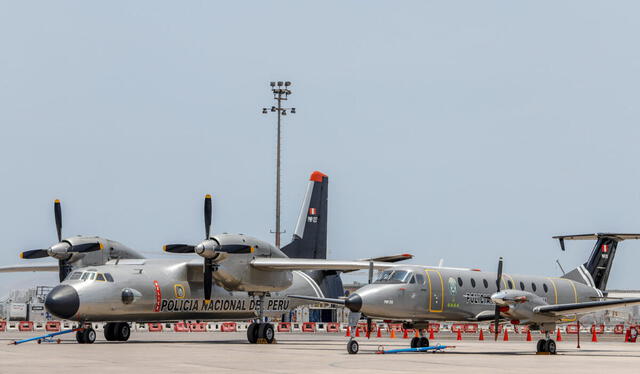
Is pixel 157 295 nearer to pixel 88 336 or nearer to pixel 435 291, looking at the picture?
pixel 88 336

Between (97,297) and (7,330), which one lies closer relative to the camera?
(97,297)

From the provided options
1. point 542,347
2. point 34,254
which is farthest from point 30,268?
point 542,347

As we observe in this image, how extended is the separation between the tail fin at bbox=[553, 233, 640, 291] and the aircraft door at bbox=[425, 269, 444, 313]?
7.83 m

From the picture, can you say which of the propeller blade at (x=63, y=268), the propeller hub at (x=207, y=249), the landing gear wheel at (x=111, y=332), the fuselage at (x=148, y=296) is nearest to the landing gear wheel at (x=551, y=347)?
the fuselage at (x=148, y=296)

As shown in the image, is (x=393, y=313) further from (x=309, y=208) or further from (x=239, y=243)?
(x=309, y=208)

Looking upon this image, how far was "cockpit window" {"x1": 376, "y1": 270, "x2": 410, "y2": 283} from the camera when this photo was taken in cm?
2575

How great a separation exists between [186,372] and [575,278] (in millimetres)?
20950

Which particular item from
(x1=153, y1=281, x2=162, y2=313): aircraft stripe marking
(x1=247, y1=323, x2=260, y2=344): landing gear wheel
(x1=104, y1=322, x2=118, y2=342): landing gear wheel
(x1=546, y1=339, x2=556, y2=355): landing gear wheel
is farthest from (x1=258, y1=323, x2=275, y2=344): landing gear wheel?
(x1=546, y1=339, x2=556, y2=355): landing gear wheel

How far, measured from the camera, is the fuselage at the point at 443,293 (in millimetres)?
24859

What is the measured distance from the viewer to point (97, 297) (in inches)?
1145

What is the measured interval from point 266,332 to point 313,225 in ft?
29.0

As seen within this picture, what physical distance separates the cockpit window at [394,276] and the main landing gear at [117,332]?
11.2 meters

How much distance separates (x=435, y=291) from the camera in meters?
26.4

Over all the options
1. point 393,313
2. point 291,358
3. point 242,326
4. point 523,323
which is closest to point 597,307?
point 523,323
